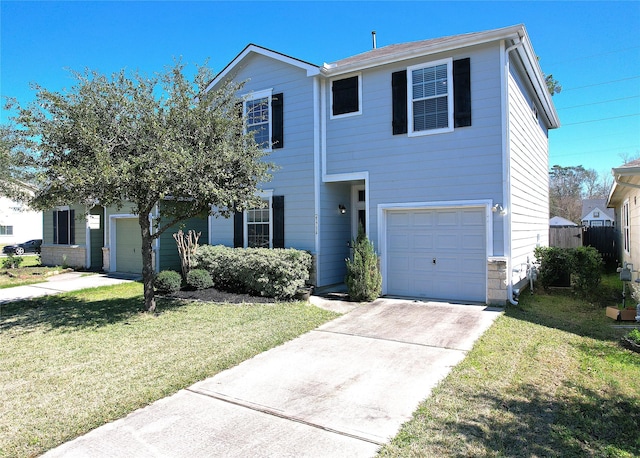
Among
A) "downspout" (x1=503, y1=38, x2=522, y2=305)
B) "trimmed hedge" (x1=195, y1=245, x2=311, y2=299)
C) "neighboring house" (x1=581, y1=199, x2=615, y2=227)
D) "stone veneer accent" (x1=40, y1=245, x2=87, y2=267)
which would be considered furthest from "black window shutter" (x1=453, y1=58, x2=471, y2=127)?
"neighboring house" (x1=581, y1=199, x2=615, y2=227)

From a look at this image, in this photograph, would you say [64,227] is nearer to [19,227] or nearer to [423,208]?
[423,208]

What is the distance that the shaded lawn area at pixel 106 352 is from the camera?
3701 millimetres

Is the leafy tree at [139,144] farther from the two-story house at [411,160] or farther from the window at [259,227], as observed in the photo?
the window at [259,227]

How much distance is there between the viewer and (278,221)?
10977 millimetres

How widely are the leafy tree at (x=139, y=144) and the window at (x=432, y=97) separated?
154 inches

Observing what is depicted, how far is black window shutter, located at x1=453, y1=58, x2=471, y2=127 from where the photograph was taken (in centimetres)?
860

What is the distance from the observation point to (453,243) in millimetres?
8867

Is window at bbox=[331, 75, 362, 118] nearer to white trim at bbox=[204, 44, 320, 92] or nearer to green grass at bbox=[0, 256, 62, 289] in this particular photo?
white trim at bbox=[204, 44, 320, 92]

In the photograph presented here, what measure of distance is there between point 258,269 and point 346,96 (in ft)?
16.6

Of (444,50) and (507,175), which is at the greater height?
(444,50)

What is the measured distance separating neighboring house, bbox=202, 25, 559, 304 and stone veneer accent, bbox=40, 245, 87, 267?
815cm

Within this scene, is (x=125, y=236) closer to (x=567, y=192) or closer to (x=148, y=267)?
(x=148, y=267)

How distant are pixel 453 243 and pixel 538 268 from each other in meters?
3.06

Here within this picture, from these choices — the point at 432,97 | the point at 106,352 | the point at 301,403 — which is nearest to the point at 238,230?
the point at 106,352
